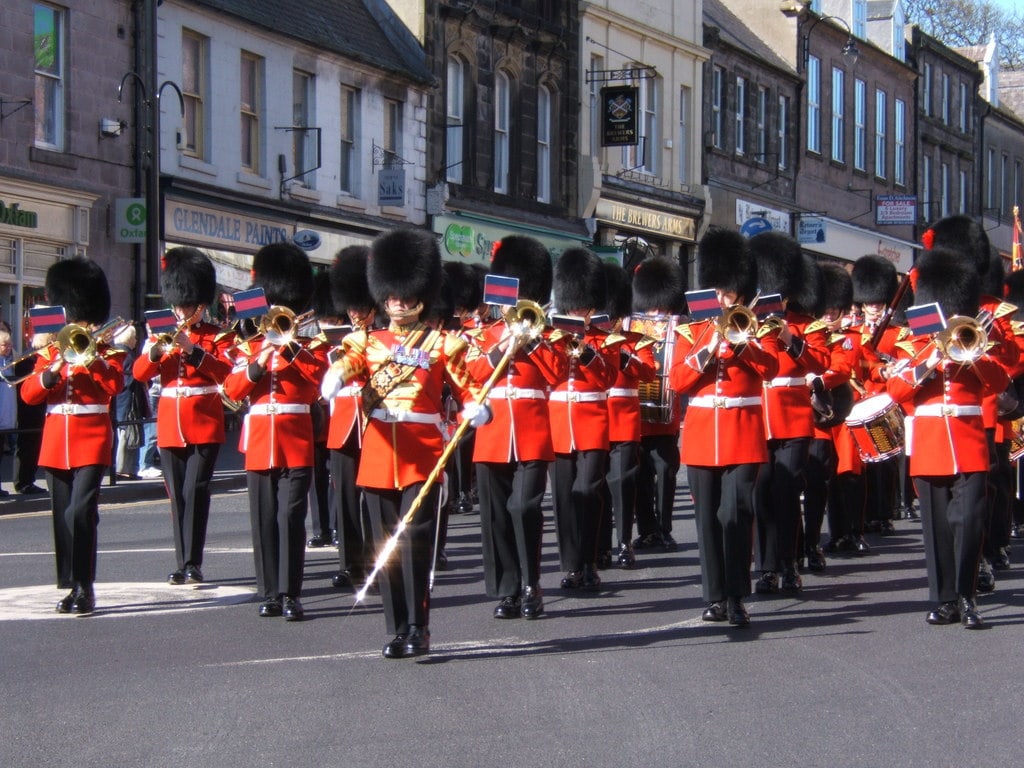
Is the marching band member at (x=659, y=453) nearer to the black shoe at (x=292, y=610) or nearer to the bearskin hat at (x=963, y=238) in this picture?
the bearskin hat at (x=963, y=238)

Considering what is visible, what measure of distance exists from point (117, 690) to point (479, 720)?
1.54 meters

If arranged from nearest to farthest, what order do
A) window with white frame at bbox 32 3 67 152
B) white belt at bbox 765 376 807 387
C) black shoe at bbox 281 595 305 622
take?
black shoe at bbox 281 595 305 622 < white belt at bbox 765 376 807 387 < window with white frame at bbox 32 3 67 152

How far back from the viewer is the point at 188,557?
978 cm

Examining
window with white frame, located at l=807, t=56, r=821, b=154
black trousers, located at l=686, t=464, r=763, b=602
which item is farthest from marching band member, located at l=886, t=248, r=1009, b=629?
window with white frame, located at l=807, t=56, r=821, b=154

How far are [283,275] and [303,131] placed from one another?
14.4 meters

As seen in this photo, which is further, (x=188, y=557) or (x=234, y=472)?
(x=234, y=472)

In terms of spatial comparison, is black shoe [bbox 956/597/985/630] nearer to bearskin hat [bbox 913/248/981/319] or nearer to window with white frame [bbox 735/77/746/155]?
bearskin hat [bbox 913/248/981/319]

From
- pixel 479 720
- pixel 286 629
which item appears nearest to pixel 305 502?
pixel 286 629

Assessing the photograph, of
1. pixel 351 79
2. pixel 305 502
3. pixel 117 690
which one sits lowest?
pixel 117 690

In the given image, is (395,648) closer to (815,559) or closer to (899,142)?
(815,559)

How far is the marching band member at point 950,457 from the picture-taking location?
8234 mm

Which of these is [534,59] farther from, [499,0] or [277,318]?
[277,318]

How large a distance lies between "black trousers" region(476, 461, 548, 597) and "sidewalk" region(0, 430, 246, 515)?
461 centimetres

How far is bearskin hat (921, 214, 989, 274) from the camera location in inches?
413
